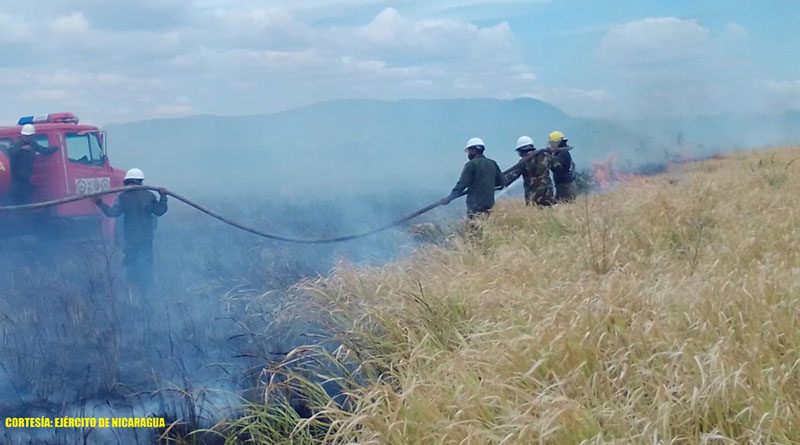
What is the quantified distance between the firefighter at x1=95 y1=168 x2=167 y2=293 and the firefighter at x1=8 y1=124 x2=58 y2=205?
2.19 metres

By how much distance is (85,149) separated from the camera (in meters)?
11.4

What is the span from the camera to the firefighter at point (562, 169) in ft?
34.4

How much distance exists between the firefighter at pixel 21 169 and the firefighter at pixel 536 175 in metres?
6.23

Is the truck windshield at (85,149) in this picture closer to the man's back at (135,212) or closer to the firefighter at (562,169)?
the man's back at (135,212)

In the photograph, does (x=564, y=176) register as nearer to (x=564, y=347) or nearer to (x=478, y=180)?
(x=478, y=180)

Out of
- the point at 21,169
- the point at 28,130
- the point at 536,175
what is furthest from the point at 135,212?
the point at 536,175

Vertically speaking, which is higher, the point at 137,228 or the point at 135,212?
the point at 135,212

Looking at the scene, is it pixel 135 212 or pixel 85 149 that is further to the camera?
pixel 85 149

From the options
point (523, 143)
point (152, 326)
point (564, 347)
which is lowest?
point (152, 326)

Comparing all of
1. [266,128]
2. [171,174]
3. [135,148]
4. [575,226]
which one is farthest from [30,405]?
[266,128]

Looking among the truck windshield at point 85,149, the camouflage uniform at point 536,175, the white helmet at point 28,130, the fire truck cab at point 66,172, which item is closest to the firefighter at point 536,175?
the camouflage uniform at point 536,175

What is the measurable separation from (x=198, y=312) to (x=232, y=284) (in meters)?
0.89

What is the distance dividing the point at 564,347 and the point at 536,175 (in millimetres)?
6286

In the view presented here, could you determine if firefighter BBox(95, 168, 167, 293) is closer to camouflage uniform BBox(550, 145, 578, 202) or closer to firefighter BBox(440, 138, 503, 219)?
firefighter BBox(440, 138, 503, 219)
